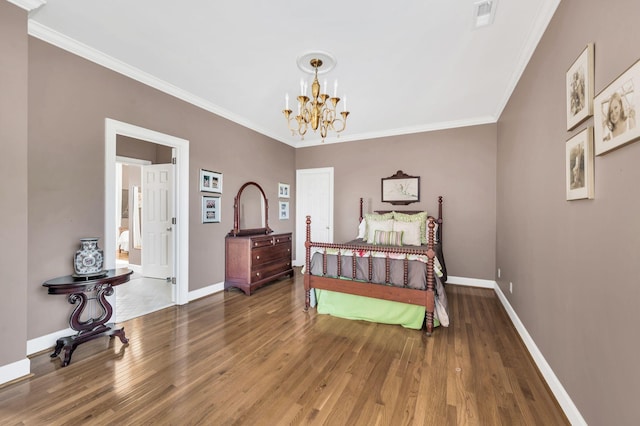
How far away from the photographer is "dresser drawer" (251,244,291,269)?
4.03 m

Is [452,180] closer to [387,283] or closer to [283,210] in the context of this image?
[387,283]

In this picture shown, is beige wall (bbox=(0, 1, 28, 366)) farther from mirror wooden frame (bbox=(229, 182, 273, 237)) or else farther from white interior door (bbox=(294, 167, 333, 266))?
white interior door (bbox=(294, 167, 333, 266))

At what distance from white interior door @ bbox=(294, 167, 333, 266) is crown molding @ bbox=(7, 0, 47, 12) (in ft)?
14.0

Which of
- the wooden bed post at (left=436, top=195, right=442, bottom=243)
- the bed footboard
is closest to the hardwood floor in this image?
the bed footboard

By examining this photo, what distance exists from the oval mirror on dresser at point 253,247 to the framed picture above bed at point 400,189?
2.01 m

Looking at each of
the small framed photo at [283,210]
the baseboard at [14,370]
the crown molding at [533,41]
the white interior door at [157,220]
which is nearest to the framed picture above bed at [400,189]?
the crown molding at [533,41]

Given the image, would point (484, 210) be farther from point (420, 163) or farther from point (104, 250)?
point (104, 250)

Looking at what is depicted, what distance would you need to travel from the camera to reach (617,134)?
3.85 feet

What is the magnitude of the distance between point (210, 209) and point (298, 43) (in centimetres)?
251

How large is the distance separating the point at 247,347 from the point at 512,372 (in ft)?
7.06

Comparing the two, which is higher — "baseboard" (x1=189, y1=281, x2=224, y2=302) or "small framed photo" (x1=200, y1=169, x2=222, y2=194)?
"small framed photo" (x1=200, y1=169, x2=222, y2=194)

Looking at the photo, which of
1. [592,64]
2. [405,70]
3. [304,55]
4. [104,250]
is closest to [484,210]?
[405,70]

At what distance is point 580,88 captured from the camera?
1.51 meters

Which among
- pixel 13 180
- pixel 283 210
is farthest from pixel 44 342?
pixel 283 210
